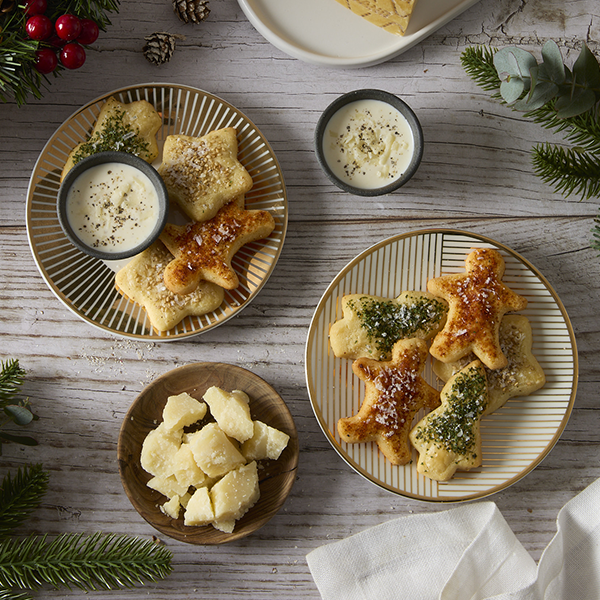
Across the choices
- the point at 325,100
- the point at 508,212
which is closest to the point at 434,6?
the point at 325,100

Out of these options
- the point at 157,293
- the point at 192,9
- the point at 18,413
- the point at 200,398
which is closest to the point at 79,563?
the point at 18,413

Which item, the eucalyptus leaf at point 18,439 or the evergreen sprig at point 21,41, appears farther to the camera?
the eucalyptus leaf at point 18,439

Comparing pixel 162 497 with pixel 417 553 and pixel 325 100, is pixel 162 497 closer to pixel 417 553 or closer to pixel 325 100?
pixel 417 553

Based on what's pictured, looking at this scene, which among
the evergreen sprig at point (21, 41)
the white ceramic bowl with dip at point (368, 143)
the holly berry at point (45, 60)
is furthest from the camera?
the white ceramic bowl with dip at point (368, 143)

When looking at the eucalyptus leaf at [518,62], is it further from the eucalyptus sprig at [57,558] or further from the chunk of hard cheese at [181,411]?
the eucalyptus sprig at [57,558]

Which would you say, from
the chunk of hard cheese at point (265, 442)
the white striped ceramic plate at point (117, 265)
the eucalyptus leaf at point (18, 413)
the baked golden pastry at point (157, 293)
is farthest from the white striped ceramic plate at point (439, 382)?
the eucalyptus leaf at point (18, 413)

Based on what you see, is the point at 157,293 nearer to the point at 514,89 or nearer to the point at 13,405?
the point at 13,405
